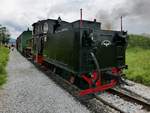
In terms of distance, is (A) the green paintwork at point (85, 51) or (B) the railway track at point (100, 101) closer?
(B) the railway track at point (100, 101)

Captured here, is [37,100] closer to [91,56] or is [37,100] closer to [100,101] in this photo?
[100,101]

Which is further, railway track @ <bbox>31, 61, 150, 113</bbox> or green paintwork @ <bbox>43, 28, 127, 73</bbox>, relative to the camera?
green paintwork @ <bbox>43, 28, 127, 73</bbox>

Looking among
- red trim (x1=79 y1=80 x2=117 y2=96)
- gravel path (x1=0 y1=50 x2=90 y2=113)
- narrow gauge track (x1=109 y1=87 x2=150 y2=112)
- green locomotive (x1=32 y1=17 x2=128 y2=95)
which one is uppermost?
green locomotive (x1=32 y1=17 x2=128 y2=95)

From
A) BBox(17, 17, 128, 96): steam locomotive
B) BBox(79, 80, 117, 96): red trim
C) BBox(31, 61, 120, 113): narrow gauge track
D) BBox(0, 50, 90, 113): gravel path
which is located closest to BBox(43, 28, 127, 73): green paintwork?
BBox(17, 17, 128, 96): steam locomotive

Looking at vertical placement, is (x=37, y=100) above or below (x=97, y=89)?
below

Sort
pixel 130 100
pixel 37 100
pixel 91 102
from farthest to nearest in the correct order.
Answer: pixel 37 100, pixel 130 100, pixel 91 102

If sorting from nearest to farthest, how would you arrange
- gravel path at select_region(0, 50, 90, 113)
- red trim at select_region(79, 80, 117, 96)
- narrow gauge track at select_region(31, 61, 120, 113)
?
narrow gauge track at select_region(31, 61, 120, 113) → gravel path at select_region(0, 50, 90, 113) → red trim at select_region(79, 80, 117, 96)

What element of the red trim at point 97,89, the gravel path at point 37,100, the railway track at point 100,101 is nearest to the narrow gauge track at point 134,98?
the railway track at point 100,101

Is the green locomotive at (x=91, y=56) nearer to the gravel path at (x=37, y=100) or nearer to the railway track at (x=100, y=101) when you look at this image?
the railway track at (x=100, y=101)

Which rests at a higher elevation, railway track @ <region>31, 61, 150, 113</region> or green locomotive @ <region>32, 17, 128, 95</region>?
green locomotive @ <region>32, 17, 128, 95</region>

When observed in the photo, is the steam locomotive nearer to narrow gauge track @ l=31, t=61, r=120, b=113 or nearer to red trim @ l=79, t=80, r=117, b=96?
red trim @ l=79, t=80, r=117, b=96

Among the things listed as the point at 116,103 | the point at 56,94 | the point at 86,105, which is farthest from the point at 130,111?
the point at 56,94

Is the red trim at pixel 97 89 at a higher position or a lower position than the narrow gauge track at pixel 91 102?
higher

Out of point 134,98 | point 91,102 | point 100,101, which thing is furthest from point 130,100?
point 91,102
